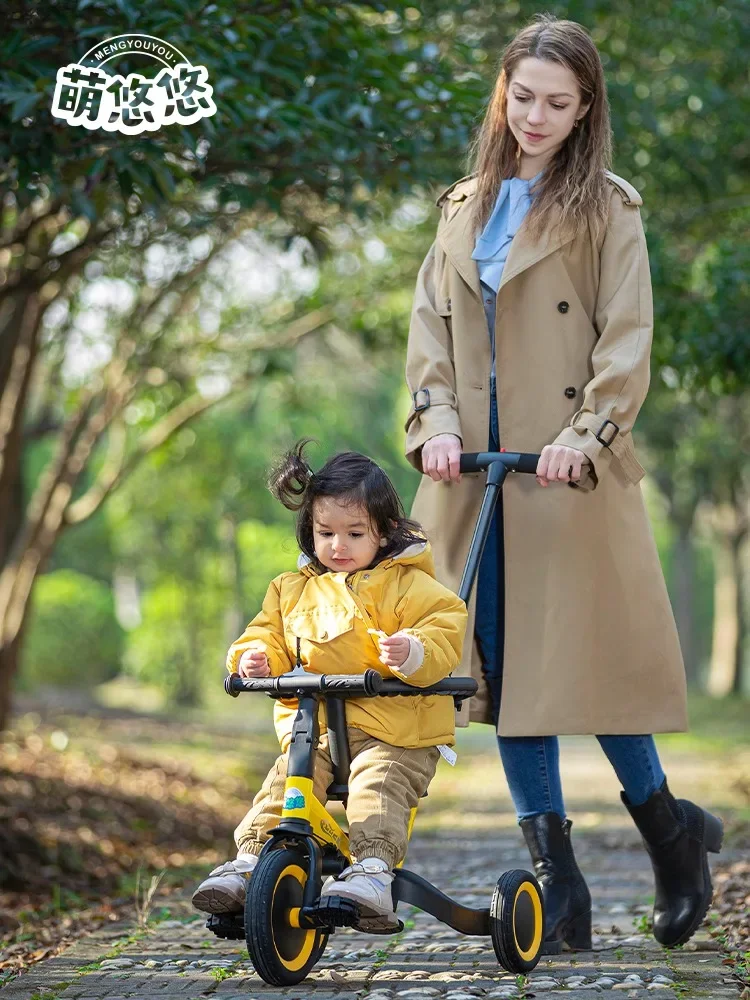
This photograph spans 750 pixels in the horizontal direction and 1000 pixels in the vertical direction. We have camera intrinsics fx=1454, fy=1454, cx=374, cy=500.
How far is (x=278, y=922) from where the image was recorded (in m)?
3.30

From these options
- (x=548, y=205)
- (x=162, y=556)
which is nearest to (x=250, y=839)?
(x=548, y=205)

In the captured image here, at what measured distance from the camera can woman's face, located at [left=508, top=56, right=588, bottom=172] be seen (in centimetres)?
392

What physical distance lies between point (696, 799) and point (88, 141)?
7231 millimetres

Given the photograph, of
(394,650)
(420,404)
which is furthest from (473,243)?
(394,650)

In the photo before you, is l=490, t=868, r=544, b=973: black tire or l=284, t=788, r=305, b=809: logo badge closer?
l=284, t=788, r=305, b=809: logo badge

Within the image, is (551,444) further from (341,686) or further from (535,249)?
(341,686)

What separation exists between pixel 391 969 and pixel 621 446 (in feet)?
5.03

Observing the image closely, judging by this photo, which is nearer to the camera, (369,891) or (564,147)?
(369,891)

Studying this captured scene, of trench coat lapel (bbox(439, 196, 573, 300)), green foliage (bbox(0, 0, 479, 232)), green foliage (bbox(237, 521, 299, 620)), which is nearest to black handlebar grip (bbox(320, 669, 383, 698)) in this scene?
trench coat lapel (bbox(439, 196, 573, 300))

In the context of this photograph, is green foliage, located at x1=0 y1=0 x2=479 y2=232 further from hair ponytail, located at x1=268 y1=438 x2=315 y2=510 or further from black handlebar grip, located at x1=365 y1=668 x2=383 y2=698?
black handlebar grip, located at x1=365 y1=668 x2=383 y2=698

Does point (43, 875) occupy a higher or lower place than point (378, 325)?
lower

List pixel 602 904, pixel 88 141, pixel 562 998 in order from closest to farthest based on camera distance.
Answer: pixel 562 998
pixel 88 141
pixel 602 904

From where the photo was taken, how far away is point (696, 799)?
10.6m

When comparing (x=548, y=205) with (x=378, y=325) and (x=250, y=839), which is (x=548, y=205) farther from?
(x=378, y=325)
